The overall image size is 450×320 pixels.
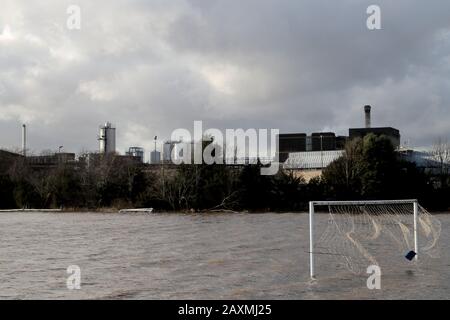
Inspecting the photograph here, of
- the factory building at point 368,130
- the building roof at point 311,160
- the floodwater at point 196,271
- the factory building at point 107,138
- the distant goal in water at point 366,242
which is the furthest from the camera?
the factory building at point 107,138

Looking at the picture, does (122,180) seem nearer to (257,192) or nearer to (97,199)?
(97,199)

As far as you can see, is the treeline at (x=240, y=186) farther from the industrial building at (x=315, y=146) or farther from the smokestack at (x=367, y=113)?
the smokestack at (x=367, y=113)

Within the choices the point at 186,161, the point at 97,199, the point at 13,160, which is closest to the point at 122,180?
the point at 97,199

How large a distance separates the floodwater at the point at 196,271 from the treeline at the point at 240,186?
109 ft

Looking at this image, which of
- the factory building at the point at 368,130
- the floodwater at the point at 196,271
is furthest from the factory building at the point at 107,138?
the floodwater at the point at 196,271

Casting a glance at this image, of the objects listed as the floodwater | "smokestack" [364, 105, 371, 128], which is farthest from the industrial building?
the floodwater

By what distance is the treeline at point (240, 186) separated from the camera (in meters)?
61.1

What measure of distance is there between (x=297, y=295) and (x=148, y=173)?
5685 cm

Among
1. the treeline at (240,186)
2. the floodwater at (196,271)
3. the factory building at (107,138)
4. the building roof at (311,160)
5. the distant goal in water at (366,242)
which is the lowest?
the floodwater at (196,271)
